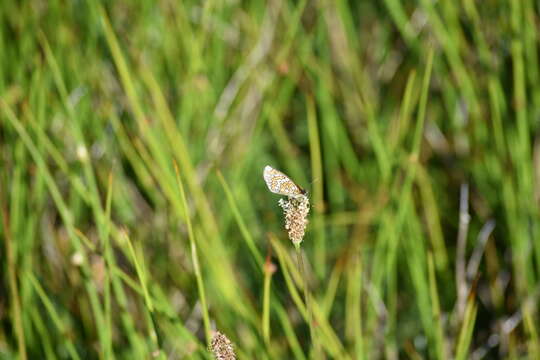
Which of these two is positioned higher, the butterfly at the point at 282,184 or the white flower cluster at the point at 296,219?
the butterfly at the point at 282,184

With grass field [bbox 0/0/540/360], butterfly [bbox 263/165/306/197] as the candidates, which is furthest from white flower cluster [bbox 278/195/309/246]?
grass field [bbox 0/0/540/360]

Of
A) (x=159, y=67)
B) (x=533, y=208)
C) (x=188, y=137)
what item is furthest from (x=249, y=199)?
(x=533, y=208)

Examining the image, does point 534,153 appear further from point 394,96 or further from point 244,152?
point 244,152

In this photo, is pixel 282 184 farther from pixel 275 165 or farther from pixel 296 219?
pixel 275 165

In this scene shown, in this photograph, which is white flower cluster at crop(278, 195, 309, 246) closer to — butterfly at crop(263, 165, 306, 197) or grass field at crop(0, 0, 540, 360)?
butterfly at crop(263, 165, 306, 197)

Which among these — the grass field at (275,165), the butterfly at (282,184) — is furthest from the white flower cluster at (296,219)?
the grass field at (275,165)

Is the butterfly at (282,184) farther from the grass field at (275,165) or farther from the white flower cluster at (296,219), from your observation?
the grass field at (275,165)

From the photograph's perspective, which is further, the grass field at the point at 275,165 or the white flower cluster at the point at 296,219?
the grass field at the point at 275,165
